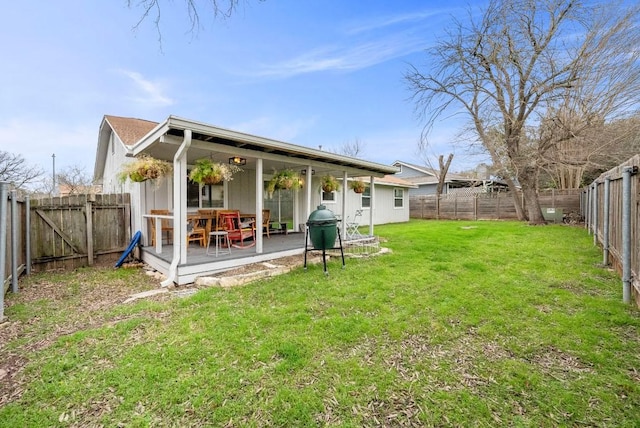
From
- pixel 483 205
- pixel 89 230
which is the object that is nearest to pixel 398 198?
pixel 483 205

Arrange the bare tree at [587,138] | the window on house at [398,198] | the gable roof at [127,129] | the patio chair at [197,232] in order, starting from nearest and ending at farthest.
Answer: the patio chair at [197,232]
the gable roof at [127,129]
the bare tree at [587,138]
the window on house at [398,198]

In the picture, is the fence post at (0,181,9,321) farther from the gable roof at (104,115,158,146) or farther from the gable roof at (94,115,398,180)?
the gable roof at (104,115,158,146)

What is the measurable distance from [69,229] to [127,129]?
363cm

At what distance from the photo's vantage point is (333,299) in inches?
154

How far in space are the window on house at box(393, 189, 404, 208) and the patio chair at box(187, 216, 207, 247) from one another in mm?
11448

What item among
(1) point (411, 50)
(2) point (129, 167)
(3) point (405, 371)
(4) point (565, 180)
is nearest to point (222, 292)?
(3) point (405, 371)

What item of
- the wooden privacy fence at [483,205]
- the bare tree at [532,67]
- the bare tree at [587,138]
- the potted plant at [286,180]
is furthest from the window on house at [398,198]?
the potted plant at [286,180]

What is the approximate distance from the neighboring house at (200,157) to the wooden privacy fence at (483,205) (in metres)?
7.74

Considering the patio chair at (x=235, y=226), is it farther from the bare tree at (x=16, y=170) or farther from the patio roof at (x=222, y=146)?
the bare tree at (x=16, y=170)

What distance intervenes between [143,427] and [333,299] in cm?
246

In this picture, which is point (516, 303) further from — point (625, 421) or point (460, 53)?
point (460, 53)

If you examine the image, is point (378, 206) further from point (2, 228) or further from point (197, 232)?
point (2, 228)

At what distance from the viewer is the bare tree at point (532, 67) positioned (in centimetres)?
1104

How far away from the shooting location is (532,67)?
11578mm
